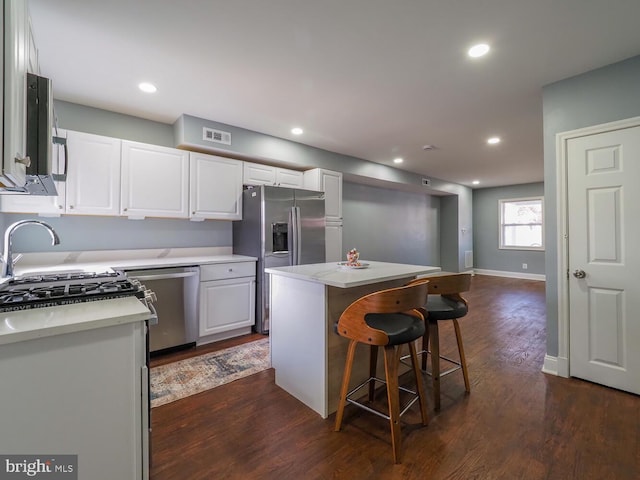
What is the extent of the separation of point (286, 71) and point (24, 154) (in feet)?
6.23

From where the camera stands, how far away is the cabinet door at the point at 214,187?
11.5ft

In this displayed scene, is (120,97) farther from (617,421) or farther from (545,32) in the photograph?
(617,421)

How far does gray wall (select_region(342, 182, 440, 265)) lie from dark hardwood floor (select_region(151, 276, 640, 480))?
4052 millimetres

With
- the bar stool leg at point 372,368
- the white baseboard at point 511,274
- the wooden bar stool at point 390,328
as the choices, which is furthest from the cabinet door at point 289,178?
the white baseboard at point 511,274

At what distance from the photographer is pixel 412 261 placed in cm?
760

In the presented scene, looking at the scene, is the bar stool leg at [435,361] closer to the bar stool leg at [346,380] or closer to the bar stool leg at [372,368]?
the bar stool leg at [372,368]

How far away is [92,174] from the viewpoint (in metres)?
2.90

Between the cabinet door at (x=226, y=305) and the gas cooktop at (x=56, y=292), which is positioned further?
the cabinet door at (x=226, y=305)

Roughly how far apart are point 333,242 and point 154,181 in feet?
8.30

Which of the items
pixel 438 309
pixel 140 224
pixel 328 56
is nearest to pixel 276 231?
pixel 140 224

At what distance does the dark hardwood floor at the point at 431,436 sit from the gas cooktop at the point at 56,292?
948 mm

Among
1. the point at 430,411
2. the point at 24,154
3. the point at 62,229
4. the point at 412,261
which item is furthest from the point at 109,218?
the point at 412,261

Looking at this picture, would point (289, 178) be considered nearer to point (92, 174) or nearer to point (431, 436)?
A: point (92, 174)

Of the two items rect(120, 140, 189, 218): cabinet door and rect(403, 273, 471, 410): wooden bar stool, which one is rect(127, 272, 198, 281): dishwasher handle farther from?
rect(403, 273, 471, 410): wooden bar stool
